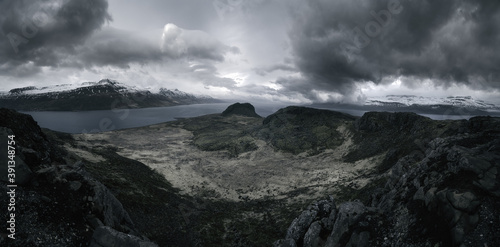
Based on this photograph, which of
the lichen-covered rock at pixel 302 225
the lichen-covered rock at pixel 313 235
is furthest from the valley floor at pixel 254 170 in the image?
the lichen-covered rock at pixel 313 235

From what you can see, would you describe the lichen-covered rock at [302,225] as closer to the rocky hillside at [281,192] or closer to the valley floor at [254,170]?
the rocky hillside at [281,192]

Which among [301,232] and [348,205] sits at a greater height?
[348,205]

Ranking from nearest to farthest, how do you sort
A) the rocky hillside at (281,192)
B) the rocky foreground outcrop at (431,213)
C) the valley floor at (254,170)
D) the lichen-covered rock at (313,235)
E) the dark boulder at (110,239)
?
1. the rocky foreground outcrop at (431,213)
2. the rocky hillside at (281,192)
3. the dark boulder at (110,239)
4. the lichen-covered rock at (313,235)
5. the valley floor at (254,170)

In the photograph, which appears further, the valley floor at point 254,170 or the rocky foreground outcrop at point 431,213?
the valley floor at point 254,170

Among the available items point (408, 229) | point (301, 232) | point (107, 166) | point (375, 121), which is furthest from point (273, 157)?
point (408, 229)

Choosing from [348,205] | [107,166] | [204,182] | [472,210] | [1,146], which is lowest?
[204,182]

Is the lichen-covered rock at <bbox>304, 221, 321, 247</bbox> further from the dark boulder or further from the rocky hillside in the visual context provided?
the dark boulder

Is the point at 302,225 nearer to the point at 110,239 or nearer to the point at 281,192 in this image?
the point at 110,239

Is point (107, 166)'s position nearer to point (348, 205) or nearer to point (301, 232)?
point (301, 232)
